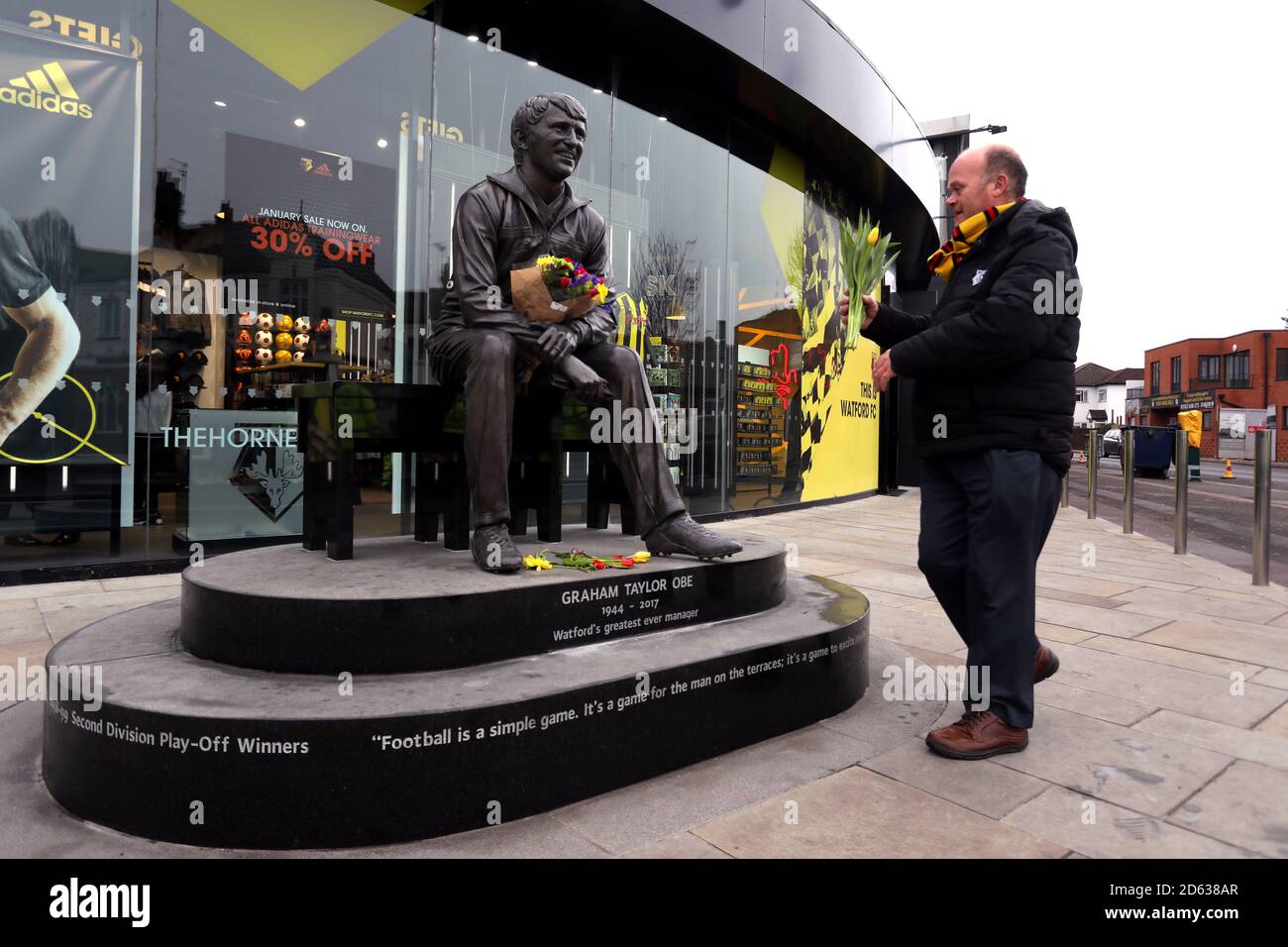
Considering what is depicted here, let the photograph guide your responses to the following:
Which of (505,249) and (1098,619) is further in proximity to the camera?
(1098,619)

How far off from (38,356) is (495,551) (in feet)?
16.0

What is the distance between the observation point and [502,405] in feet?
10.8

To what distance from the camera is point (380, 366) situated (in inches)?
304

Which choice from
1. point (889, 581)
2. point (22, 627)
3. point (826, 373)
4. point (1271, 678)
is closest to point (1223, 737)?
point (1271, 678)

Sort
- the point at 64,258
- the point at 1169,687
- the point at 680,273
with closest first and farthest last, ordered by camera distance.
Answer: the point at 1169,687 < the point at 64,258 < the point at 680,273

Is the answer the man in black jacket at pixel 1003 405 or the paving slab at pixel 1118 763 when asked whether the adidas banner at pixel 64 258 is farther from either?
the paving slab at pixel 1118 763

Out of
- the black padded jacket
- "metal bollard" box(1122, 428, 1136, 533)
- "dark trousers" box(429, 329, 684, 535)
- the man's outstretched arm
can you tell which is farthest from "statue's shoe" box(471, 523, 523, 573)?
"metal bollard" box(1122, 428, 1136, 533)

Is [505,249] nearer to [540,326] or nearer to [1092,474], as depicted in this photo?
[540,326]

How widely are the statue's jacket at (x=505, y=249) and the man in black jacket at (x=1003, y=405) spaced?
147 centimetres

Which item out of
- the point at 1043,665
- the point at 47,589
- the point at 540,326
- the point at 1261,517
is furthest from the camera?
the point at 1261,517

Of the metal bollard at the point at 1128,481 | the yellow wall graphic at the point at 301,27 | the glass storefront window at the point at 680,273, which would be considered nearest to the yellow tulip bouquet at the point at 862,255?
the glass storefront window at the point at 680,273

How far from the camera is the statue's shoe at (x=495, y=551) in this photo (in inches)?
122
